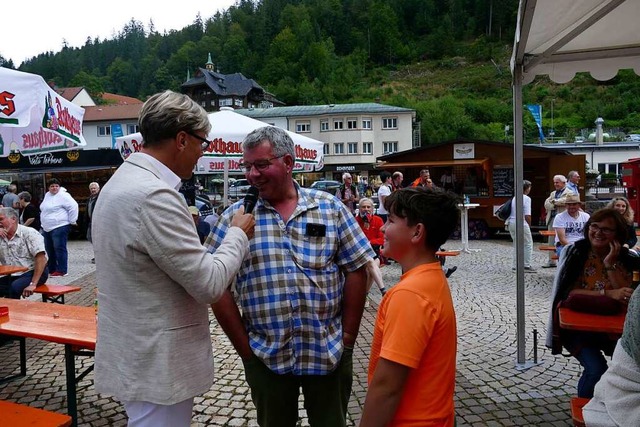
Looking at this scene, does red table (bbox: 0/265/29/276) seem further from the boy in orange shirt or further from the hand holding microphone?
the boy in orange shirt

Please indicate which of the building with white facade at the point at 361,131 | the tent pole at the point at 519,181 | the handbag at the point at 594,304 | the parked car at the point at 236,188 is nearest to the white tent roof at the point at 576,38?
the tent pole at the point at 519,181

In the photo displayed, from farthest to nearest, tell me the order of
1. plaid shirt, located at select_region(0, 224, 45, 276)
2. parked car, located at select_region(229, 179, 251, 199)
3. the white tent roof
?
parked car, located at select_region(229, 179, 251, 199) → plaid shirt, located at select_region(0, 224, 45, 276) → the white tent roof

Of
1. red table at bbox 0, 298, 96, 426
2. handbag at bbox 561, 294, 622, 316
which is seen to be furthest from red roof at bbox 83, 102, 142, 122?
handbag at bbox 561, 294, 622, 316

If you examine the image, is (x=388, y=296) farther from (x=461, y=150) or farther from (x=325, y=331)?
(x=461, y=150)

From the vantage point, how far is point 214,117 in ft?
25.9

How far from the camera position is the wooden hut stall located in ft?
50.1

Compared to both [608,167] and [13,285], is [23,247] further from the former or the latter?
[608,167]

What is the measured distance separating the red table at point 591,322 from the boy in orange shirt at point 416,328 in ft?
6.14

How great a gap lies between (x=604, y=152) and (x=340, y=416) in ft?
151

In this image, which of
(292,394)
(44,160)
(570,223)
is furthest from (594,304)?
(44,160)

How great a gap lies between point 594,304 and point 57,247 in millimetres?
9770

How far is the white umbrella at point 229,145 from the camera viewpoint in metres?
7.03

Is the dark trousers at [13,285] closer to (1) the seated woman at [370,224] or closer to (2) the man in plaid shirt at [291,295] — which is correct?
(2) the man in plaid shirt at [291,295]

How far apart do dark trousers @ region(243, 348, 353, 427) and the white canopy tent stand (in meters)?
2.47
